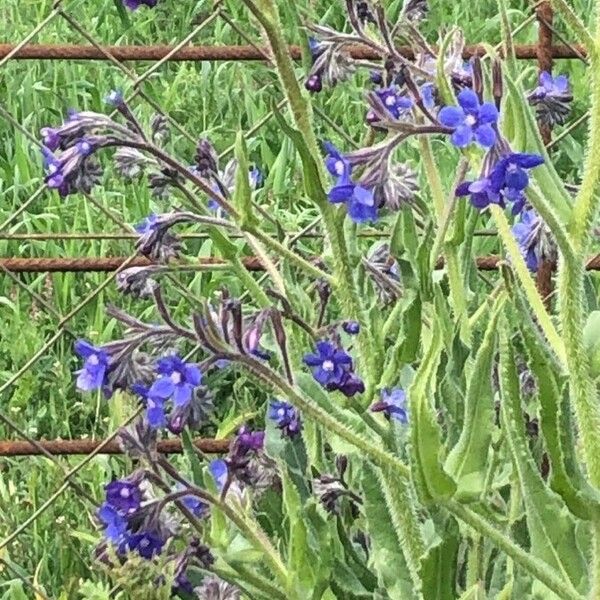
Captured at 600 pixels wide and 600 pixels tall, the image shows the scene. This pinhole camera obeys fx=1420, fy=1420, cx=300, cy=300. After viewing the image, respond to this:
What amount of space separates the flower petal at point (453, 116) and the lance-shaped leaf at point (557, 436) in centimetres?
19

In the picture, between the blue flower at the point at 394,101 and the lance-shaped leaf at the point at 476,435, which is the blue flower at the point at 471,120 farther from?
the blue flower at the point at 394,101

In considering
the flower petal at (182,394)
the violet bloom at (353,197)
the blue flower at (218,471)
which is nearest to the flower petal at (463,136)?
the violet bloom at (353,197)

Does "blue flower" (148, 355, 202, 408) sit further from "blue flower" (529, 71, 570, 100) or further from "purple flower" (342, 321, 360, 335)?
"blue flower" (529, 71, 570, 100)

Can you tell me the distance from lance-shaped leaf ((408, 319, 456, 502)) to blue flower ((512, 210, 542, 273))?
366 millimetres

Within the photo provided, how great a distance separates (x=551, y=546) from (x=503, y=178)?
0.37 metres

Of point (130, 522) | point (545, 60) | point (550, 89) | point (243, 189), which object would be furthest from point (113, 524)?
point (545, 60)

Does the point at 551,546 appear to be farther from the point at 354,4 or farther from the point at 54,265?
the point at 54,265

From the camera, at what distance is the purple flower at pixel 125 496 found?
4.83 ft

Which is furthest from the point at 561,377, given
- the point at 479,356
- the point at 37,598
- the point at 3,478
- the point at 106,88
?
the point at 106,88

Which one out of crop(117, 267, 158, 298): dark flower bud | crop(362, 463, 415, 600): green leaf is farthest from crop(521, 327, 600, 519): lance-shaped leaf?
crop(117, 267, 158, 298): dark flower bud

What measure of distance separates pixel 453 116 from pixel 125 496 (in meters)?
0.54

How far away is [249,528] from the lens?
1482 mm

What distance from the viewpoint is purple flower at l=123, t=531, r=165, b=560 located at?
4.86 feet

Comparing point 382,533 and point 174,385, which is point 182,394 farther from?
point 382,533
